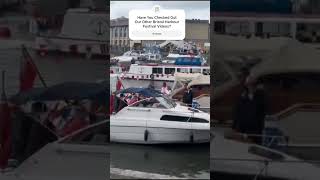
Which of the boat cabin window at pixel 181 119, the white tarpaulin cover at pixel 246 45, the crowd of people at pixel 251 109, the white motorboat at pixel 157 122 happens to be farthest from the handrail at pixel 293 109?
the boat cabin window at pixel 181 119

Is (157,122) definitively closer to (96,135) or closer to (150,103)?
(150,103)

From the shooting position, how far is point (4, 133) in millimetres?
3492

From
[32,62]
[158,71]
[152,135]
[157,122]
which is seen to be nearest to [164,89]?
[158,71]

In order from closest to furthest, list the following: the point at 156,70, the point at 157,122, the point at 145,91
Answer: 1. the point at 156,70
2. the point at 145,91
3. the point at 157,122

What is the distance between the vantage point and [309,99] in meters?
3.38

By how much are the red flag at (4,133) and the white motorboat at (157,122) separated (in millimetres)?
2342

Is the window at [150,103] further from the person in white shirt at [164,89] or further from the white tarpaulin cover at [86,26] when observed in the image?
the white tarpaulin cover at [86,26]

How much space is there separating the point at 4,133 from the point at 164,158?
369 centimetres

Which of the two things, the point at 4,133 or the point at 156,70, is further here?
the point at 156,70

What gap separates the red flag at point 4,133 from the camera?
3.46 m

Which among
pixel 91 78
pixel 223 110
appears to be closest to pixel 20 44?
pixel 91 78

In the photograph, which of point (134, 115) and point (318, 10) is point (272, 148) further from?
point (134, 115)

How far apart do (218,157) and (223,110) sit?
1.06 feet

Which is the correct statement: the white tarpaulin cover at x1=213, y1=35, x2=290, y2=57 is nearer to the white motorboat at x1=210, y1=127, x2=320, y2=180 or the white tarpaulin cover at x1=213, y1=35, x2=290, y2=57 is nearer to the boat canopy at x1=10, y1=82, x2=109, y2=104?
the white motorboat at x1=210, y1=127, x2=320, y2=180
